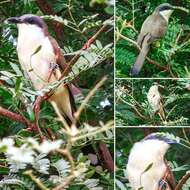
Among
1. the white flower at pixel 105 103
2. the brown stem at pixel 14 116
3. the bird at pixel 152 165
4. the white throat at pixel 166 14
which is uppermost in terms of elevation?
the white throat at pixel 166 14

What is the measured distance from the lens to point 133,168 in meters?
1.33

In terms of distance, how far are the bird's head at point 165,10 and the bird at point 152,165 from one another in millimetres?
265

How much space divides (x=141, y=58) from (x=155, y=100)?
0.33ft

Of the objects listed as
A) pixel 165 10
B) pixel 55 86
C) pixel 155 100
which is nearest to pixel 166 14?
pixel 165 10

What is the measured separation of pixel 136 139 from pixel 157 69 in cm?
17

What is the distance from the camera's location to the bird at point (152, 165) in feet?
4.34

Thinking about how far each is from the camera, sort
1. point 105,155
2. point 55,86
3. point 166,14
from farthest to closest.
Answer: point 105,155 < point 166,14 < point 55,86

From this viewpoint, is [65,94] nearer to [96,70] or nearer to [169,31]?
[96,70]

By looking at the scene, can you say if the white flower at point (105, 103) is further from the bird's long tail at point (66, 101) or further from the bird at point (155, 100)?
the bird at point (155, 100)

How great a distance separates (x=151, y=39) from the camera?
1.32m

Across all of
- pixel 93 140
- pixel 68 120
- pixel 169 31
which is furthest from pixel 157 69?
pixel 68 120

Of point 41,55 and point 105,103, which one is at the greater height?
point 41,55

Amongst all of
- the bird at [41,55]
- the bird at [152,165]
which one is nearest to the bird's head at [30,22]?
the bird at [41,55]

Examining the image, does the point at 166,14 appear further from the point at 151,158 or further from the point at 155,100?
the point at 151,158
